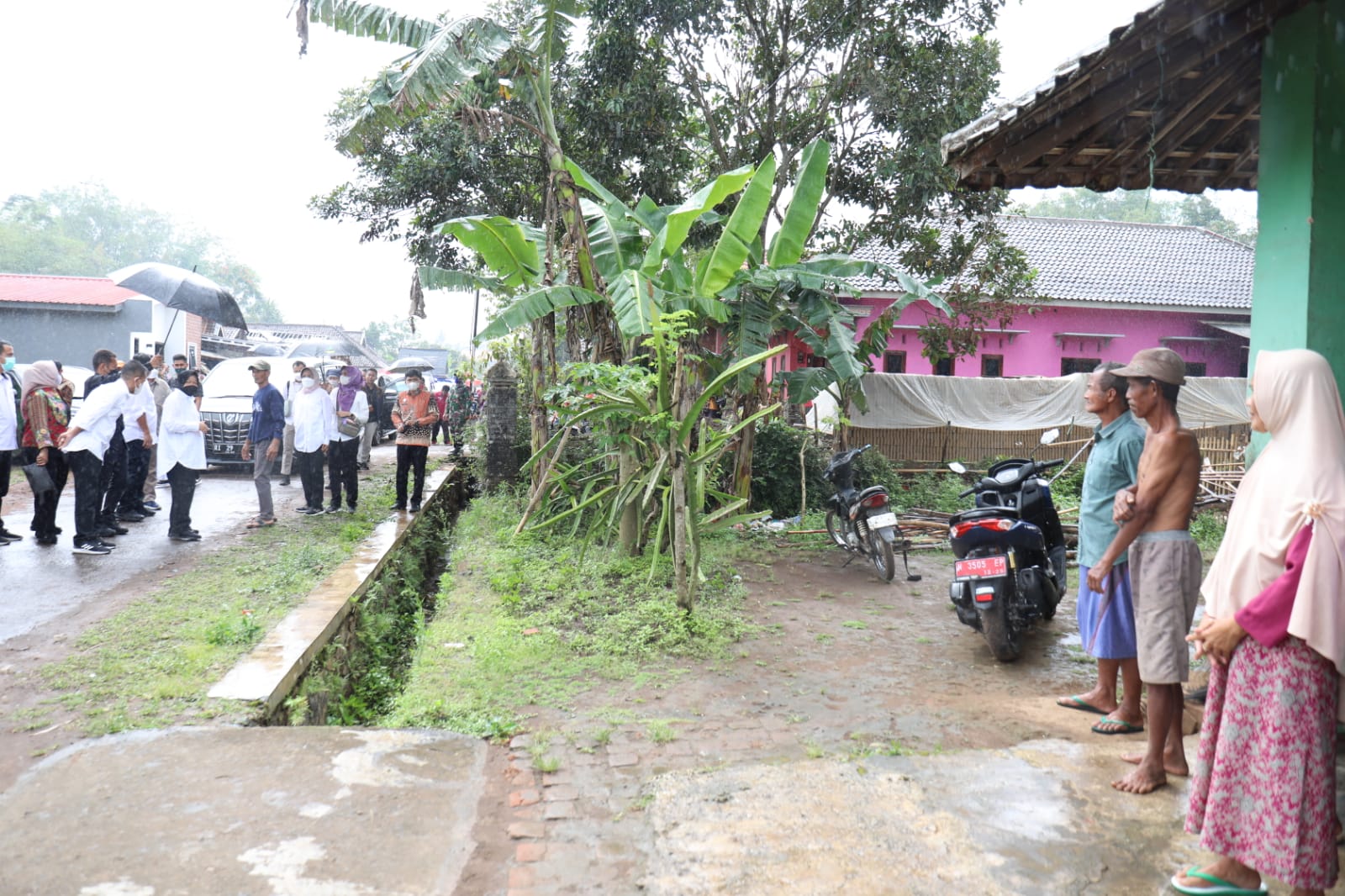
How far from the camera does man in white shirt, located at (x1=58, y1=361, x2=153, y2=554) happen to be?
26.8ft

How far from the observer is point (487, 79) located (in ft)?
33.2

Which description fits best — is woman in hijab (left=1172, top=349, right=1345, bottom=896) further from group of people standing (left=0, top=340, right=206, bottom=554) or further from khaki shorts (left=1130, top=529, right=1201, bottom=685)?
group of people standing (left=0, top=340, right=206, bottom=554)

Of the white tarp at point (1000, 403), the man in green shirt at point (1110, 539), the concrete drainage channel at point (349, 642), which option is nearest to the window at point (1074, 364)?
the white tarp at point (1000, 403)

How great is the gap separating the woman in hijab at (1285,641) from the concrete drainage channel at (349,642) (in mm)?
4193

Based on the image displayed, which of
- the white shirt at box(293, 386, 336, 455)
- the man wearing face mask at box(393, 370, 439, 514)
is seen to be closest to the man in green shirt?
the man wearing face mask at box(393, 370, 439, 514)

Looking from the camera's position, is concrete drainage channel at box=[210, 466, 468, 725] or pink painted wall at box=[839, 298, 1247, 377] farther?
pink painted wall at box=[839, 298, 1247, 377]

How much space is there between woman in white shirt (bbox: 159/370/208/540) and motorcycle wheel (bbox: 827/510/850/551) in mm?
6152

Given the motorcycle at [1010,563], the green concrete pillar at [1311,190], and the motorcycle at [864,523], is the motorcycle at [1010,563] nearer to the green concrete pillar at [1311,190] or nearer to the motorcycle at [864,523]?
the motorcycle at [864,523]

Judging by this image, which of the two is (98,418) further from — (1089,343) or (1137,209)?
(1137,209)

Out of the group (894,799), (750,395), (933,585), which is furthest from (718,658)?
(750,395)

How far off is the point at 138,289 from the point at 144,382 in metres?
4.27

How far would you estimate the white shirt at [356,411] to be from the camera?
10.6 metres

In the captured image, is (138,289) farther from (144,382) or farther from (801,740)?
(801,740)

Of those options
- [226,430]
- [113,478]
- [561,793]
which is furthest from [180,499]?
[561,793]
